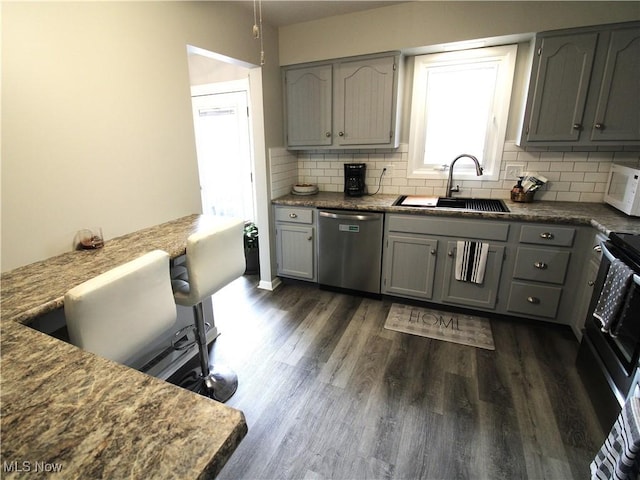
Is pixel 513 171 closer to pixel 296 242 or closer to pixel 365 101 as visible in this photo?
pixel 365 101

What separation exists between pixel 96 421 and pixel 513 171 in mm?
3221

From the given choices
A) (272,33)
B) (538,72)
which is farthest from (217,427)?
(272,33)

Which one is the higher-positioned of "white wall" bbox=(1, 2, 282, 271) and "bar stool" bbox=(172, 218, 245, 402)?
"white wall" bbox=(1, 2, 282, 271)

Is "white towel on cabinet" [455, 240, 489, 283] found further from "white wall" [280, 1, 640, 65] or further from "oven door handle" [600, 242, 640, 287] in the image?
"white wall" [280, 1, 640, 65]

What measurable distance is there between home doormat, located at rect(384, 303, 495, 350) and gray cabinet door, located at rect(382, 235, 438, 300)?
15 cm

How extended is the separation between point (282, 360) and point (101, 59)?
205 cm

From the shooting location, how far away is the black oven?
150 centimetres

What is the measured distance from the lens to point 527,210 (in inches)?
97.3

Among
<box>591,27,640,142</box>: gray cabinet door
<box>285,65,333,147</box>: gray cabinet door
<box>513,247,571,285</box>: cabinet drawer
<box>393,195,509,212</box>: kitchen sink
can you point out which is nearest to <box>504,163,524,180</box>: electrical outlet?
<box>393,195,509,212</box>: kitchen sink

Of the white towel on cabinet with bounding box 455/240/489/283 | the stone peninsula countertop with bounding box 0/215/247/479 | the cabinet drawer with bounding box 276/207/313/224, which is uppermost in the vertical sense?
the stone peninsula countertop with bounding box 0/215/247/479

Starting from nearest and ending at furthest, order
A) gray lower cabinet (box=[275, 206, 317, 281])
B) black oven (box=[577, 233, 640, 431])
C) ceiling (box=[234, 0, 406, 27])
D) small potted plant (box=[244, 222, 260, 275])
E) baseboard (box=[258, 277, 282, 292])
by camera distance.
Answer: black oven (box=[577, 233, 640, 431])
ceiling (box=[234, 0, 406, 27])
gray lower cabinet (box=[275, 206, 317, 281])
baseboard (box=[258, 277, 282, 292])
small potted plant (box=[244, 222, 260, 275])

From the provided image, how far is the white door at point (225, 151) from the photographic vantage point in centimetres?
375

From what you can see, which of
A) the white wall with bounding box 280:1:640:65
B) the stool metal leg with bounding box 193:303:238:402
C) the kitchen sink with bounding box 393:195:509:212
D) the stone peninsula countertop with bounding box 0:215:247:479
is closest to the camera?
the stone peninsula countertop with bounding box 0:215:247:479

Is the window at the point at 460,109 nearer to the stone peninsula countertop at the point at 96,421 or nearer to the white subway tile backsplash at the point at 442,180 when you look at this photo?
the white subway tile backsplash at the point at 442,180
